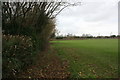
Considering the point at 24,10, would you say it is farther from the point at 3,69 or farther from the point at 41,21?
the point at 3,69

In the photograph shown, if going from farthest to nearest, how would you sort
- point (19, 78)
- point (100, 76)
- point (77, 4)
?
1. point (77, 4)
2. point (100, 76)
3. point (19, 78)

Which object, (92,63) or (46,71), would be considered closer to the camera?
(46,71)

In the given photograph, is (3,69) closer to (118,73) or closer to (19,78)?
(19,78)

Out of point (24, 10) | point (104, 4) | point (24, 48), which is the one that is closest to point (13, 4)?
point (24, 10)

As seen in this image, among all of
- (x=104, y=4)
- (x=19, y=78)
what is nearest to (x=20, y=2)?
(x=19, y=78)

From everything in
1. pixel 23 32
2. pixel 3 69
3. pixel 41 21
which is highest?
pixel 41 21

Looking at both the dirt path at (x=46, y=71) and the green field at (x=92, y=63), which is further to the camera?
the green field at (x=92, y=63)

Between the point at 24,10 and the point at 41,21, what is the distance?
2.18 meters

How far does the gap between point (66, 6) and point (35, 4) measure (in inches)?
236

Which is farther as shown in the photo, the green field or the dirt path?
the green field

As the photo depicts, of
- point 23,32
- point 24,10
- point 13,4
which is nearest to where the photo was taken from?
point 23,32

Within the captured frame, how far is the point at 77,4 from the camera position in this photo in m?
15.7

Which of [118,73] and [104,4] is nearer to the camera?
[118,73]

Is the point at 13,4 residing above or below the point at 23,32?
above
